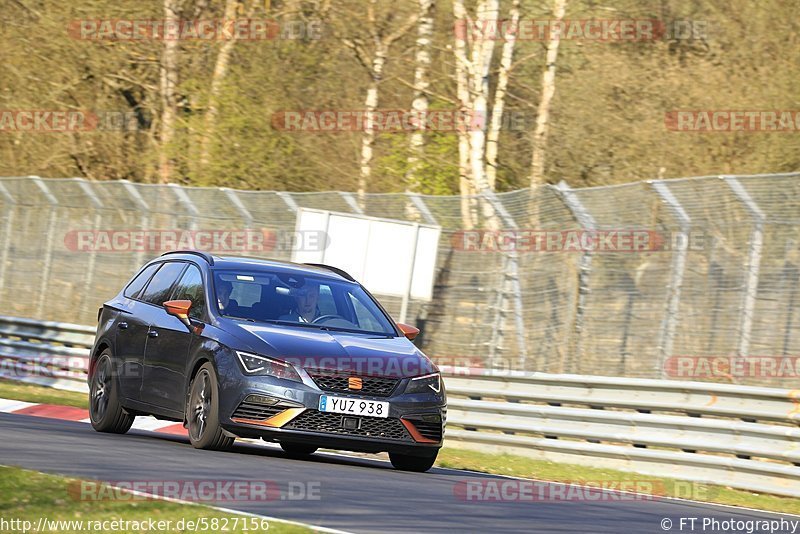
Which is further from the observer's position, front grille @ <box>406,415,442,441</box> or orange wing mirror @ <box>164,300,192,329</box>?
orange wing mirror @ <box>164,300,192,329</box>

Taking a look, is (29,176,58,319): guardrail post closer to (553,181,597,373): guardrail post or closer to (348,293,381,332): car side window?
(553,181,597,373): guardrail post

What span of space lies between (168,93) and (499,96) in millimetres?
8487

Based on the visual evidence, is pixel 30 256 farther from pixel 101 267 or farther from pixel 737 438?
pixel 737 438

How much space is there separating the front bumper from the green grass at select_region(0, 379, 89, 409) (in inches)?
298

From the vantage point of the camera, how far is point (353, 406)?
10.9 m

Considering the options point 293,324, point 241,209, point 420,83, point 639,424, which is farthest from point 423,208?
point 420,83

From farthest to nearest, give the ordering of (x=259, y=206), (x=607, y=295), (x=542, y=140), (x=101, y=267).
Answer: (x=542, y=140), (x=101, y=267), (x=259, y=206), (x=607, y=295)

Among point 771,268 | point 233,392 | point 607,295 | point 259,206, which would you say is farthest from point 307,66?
point 233,392

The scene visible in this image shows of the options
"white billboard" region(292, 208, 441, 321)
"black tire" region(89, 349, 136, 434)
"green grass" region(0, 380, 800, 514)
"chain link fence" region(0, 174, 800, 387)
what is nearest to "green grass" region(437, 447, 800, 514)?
"green grass" region(0, 380, 800, 514)

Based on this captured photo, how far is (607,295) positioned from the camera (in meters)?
16.2

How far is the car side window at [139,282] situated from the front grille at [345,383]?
9.76 ft

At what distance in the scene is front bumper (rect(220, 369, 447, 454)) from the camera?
1072 centimetres

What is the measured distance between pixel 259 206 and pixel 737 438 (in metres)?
10.1

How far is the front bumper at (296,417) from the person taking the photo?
1072 cm
